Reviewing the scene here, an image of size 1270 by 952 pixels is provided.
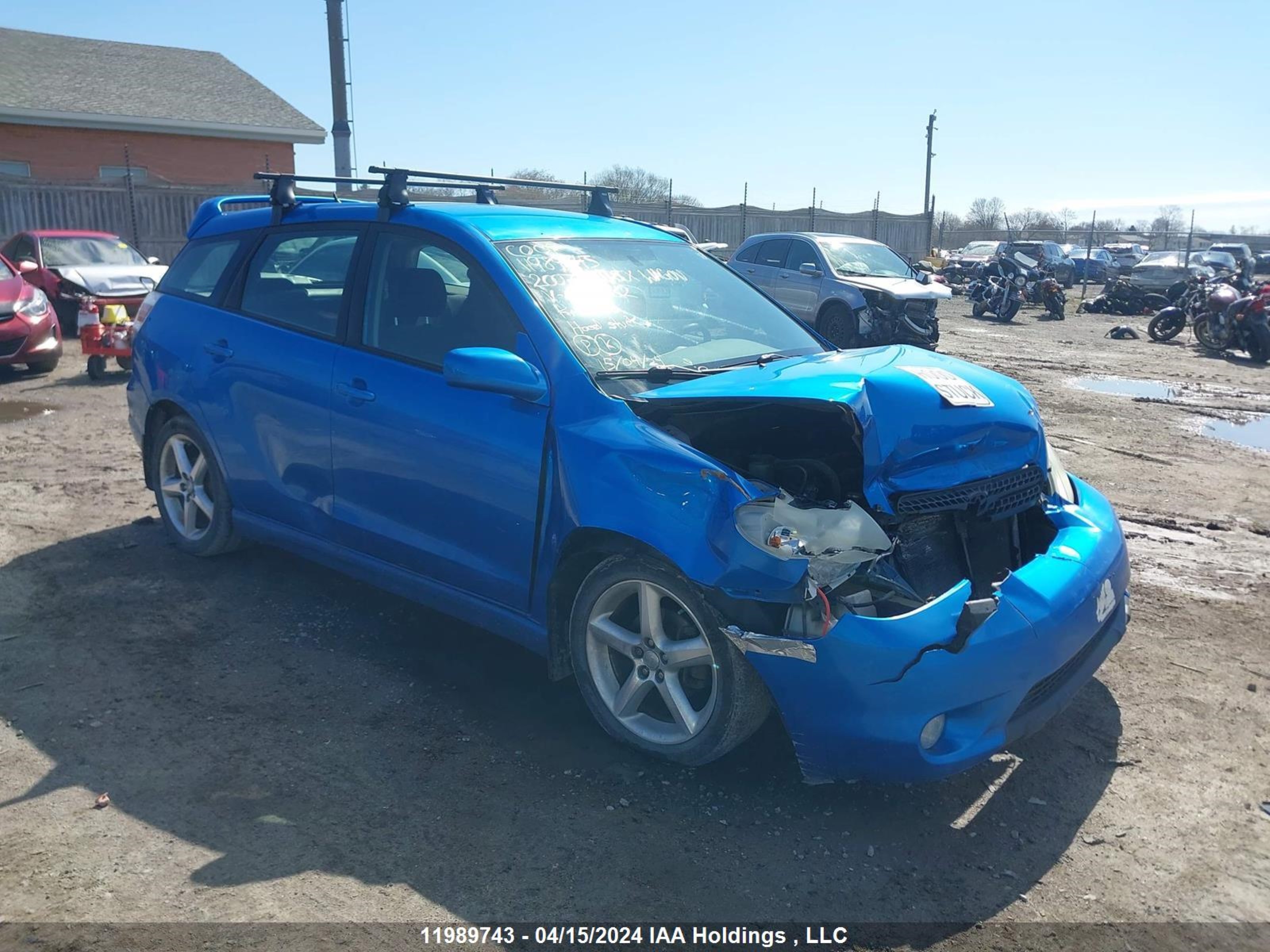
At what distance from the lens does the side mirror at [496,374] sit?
3.68 m

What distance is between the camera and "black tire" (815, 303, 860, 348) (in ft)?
50.2

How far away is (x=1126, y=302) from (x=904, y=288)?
12.3 meters

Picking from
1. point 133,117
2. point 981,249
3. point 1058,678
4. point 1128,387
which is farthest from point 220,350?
point 981,249

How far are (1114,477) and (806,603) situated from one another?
572 centimetres

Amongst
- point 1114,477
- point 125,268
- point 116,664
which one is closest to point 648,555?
point 116,664

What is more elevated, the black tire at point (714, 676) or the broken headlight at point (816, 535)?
the broken headlight at point (816, 535)

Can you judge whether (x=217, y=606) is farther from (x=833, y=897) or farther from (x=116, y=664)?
(x=833, y=897)

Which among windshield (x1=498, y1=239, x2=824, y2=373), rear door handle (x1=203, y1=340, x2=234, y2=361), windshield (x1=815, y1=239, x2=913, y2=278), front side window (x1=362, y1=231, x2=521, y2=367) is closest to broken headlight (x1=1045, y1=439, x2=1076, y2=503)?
windshield (x1=498, y1=239, x2=824, y2=373)

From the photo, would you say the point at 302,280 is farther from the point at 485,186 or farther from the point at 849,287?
the point at 849,287

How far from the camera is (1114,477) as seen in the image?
7.89 metres

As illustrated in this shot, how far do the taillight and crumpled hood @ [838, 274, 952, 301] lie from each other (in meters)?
Answer: 11.3

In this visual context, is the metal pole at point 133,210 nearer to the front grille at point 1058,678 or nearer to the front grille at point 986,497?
the front grille at point 986,497

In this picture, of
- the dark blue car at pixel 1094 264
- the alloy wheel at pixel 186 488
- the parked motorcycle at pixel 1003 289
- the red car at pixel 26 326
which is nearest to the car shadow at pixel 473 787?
the alloy wheel at pixel 186 488

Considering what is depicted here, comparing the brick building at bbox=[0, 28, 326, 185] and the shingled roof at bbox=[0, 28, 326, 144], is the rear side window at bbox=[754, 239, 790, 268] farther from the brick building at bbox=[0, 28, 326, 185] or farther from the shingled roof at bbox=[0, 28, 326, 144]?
the shingled roof at bbox=[0, 28, 326, 144]
